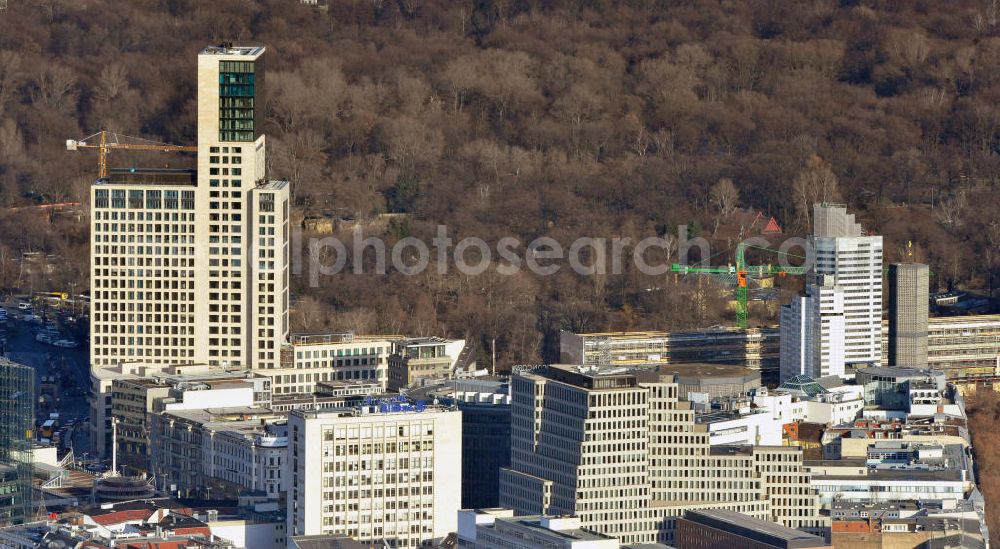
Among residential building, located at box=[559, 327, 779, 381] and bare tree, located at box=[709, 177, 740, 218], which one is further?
bare tree, located at box=[709, 177, 740, 218]

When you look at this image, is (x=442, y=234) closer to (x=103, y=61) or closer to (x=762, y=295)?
(x=762, y=295)

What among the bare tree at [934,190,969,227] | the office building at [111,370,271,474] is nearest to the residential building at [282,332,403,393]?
the office building at [111,370,271,474]

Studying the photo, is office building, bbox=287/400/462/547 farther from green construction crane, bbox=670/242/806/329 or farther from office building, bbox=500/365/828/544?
green construction crane, bbox=670/242/806/329

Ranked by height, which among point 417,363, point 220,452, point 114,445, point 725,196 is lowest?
point 114,445

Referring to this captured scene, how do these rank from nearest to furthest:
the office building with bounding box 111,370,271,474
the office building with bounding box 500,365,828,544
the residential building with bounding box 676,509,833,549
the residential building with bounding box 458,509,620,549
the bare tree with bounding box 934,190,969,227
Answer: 1. the residential building with bounding box 458,509,620,549
2. the residential building with bounding box 676,509,833,549
3. the office building with bounding box 500,365,828,544
4. the office building with bounding box 111,370,271,474
5. the bare tree with bounding box 934,190,969,227

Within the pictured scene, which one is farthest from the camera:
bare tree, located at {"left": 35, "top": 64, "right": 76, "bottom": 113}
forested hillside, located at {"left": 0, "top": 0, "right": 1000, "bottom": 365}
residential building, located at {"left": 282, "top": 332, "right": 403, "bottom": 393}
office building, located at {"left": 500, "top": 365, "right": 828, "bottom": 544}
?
bare tree, located at {"left": 35, "top": 64, "right": 76, "bottom": 113}

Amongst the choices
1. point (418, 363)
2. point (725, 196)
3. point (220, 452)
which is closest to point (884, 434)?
point (418, 363)

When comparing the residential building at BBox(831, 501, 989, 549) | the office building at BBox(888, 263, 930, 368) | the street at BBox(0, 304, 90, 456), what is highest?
the office building at BBox(888, 263, 930, 368)

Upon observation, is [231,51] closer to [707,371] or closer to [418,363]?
[418,363]

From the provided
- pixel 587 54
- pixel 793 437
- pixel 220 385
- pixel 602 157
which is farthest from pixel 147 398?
pixel 587 54
